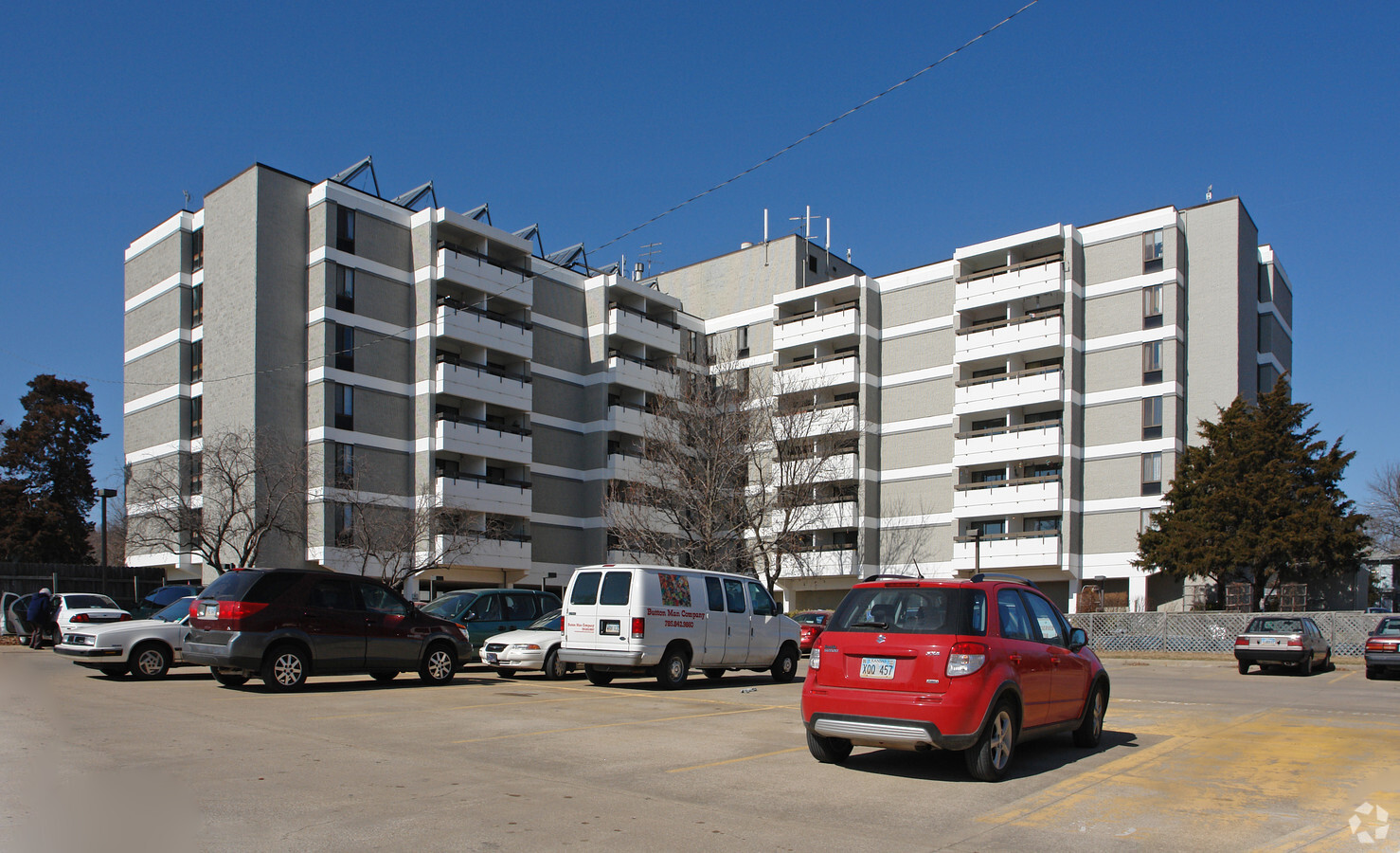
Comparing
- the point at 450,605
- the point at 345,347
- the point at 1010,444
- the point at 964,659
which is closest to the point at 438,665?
the point at 450,605

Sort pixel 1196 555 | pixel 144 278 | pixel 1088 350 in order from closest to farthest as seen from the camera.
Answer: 1. pixel 1196 555
2. pixel 1088 350
3. pixel 144 278

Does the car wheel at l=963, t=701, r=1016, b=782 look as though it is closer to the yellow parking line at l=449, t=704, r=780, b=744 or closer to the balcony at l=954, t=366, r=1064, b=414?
the yellow parking line at l=449, t=704, r=780, b=744

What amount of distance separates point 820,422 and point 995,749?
4163 cm

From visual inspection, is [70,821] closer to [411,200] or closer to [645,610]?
[645,610]

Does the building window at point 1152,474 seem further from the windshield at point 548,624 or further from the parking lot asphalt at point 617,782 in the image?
the windshield at point 548,624

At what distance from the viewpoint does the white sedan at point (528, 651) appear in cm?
2027

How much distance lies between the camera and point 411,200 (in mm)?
49719

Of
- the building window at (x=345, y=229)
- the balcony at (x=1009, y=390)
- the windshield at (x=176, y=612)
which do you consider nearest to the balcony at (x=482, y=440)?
the building window at (x=345, y=229)

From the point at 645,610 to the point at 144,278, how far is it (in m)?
42.9

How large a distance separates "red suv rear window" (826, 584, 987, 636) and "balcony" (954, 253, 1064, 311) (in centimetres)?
4069

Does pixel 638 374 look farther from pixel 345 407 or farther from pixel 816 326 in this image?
pixel 345 407

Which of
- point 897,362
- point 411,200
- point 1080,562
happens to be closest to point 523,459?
point 411,200

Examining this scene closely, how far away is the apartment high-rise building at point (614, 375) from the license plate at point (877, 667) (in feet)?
110

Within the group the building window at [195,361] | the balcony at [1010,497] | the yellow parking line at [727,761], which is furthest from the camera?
the building window at [195,361]
